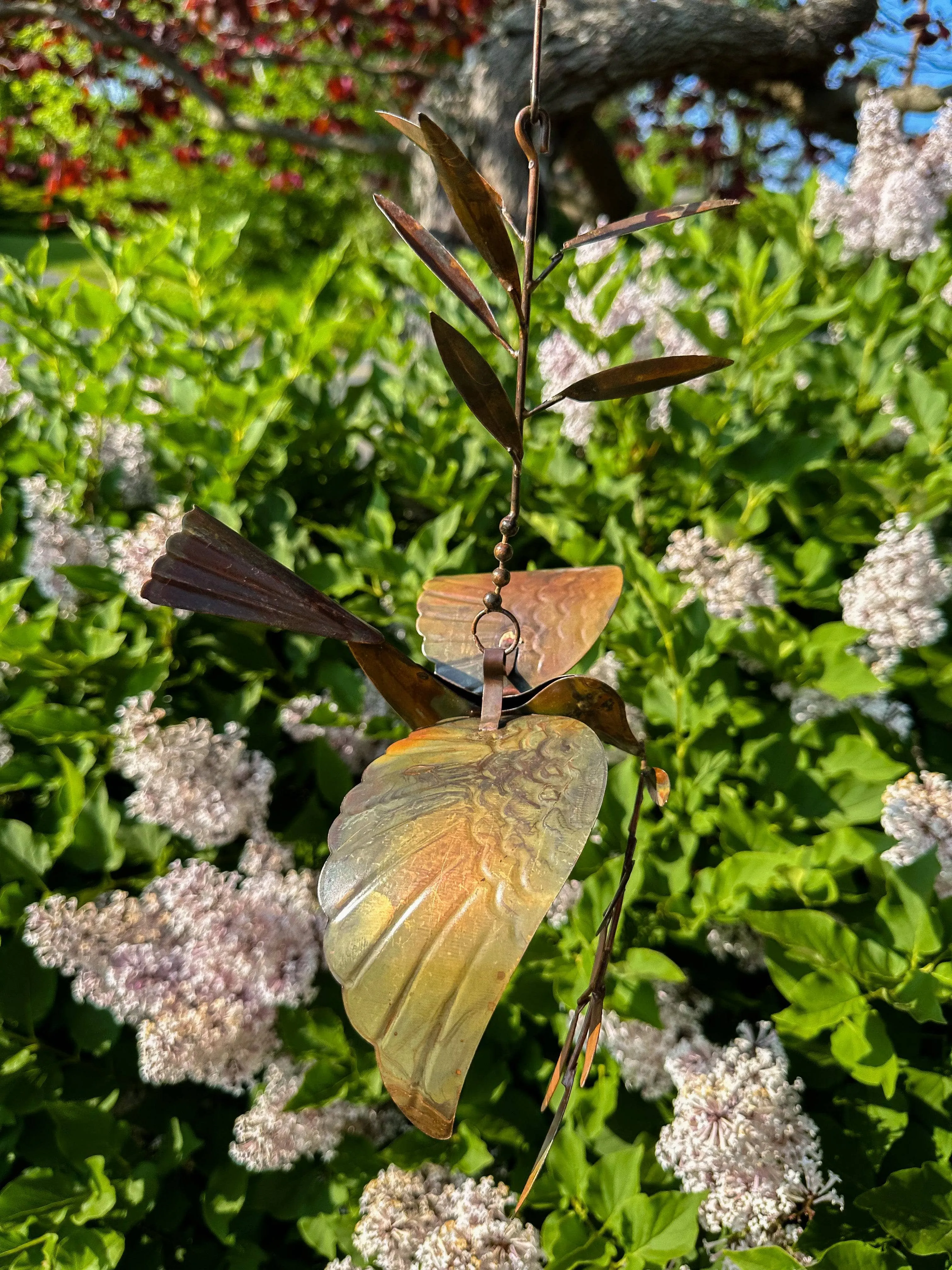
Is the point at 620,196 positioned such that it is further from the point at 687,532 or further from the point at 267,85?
the point at 267,85

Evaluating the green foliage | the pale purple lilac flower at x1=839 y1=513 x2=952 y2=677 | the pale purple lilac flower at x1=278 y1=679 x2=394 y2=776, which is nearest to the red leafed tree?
the green foliage

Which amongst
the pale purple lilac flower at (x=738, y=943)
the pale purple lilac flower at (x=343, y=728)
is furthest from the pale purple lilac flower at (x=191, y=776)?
the pale purple lilac flower at (x=738, y=943)

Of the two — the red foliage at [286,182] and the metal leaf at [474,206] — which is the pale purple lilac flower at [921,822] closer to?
the metal leaf at [474,206]

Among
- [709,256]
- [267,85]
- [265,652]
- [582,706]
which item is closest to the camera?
[582,706]

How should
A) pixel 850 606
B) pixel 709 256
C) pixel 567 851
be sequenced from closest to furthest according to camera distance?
pixel 567 851 < pixel 850 606 < pixel 709 256

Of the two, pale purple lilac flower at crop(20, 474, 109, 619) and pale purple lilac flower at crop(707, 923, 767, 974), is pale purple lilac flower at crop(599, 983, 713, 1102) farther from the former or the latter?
pale purple lilac flower at crop(20, 474, 109, 619)

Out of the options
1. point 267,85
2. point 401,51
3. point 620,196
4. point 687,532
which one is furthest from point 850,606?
point 267,85
